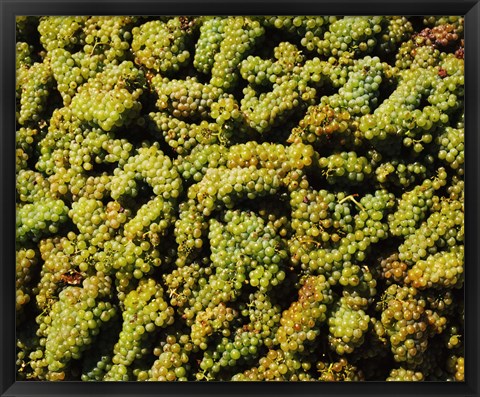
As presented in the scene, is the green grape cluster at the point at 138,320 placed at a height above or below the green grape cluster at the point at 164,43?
below

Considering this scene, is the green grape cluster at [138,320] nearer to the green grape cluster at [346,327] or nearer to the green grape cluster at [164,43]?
the green grape cluster at [346,327]

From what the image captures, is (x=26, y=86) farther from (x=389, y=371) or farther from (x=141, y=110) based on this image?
(x=389, y=371)

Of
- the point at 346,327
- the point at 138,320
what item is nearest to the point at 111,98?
the point at 138,320

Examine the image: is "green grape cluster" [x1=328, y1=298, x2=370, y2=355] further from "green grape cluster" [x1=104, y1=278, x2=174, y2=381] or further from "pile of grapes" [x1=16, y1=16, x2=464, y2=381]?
"green grape cluster" [x1=104, y1=278, x2=174, y2=381]

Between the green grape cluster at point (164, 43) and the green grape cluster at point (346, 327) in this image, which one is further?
the green grape cluster at point (164, 43)

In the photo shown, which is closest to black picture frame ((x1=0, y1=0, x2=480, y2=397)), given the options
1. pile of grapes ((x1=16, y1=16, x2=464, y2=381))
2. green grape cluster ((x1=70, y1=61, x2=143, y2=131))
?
pile of grapes ((x1=16, y1=16, x2=464, y2=381))

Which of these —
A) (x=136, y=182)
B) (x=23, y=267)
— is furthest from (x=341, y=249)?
(x=23, y=267)
